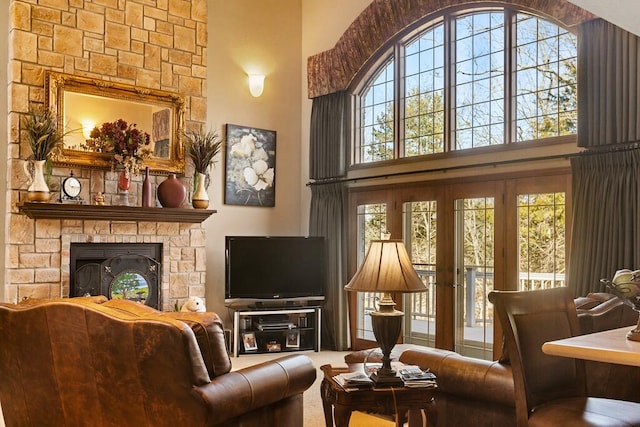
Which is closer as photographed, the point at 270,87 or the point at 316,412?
the point at 316,412

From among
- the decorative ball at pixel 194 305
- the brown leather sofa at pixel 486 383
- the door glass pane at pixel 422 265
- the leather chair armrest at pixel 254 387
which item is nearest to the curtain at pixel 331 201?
the door glass pane at pixel 422 265

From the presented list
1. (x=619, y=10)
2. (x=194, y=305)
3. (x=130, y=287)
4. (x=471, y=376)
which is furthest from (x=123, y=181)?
(x=619, y=10)

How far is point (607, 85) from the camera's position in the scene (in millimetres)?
Result: 4746

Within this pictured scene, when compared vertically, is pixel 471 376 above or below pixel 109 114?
below

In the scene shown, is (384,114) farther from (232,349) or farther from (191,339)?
(191,339)

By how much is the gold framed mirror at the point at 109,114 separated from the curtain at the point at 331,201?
1.75 m

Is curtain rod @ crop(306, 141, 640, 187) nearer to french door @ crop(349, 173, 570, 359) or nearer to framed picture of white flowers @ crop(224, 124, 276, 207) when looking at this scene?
french door @ crop(349, 173, 570, 359)

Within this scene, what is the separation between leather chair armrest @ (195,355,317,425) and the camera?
2691 mm

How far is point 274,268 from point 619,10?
14.5 ft

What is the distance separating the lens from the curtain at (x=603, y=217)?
4547 millimetres

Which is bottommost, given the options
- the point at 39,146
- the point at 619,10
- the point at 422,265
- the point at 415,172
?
the point at 422,265

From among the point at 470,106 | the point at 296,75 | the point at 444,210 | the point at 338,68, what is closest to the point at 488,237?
the point at 444,210

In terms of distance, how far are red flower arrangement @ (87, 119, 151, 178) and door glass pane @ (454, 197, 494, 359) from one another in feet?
10.7

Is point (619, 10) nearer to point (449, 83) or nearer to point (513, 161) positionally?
point (513, 161)
